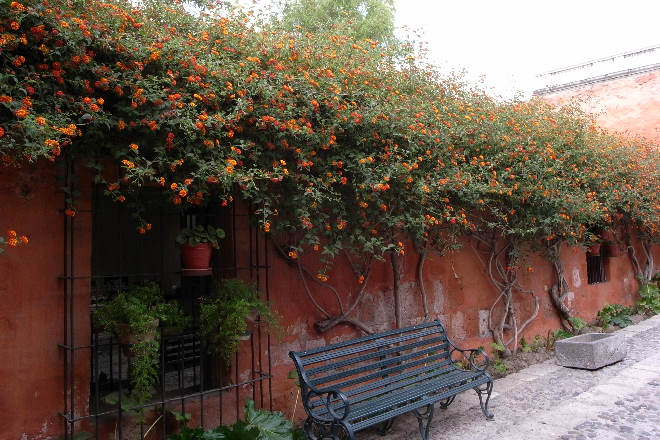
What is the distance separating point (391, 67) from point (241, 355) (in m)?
3.05

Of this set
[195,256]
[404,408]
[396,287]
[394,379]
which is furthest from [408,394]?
[195,256]

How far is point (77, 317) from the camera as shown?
3.31 m

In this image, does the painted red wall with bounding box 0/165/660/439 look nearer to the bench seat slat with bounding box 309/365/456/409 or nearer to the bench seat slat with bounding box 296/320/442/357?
the bench seat slat with bounding box 296/320/442/357

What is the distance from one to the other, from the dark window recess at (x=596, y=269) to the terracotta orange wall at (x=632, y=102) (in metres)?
4.87

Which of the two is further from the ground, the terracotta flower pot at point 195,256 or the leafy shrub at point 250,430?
the terracotta flower pot at point 195,256

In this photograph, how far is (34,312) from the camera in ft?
10.3

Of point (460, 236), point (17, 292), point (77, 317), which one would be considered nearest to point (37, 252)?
point (17, 292)

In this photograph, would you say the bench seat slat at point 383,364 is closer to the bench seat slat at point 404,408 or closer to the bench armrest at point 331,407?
the bench armrest at point 331,407

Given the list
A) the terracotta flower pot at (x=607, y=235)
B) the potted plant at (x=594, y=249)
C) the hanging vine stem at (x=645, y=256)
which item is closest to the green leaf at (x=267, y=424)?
the potted plant at (x=594, y=249)

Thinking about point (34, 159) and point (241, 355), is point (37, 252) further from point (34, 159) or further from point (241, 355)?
point (241, 355)

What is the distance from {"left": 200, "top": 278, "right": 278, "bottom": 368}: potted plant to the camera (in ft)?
11.9

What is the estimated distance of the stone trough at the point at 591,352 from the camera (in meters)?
5.96

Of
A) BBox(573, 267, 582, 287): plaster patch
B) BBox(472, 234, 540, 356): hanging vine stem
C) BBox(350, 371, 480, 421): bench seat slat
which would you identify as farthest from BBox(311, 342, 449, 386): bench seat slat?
BBox(573, 267, 582, 287): plaster patch

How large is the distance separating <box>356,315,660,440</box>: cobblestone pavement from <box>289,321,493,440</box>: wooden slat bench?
0.15m
